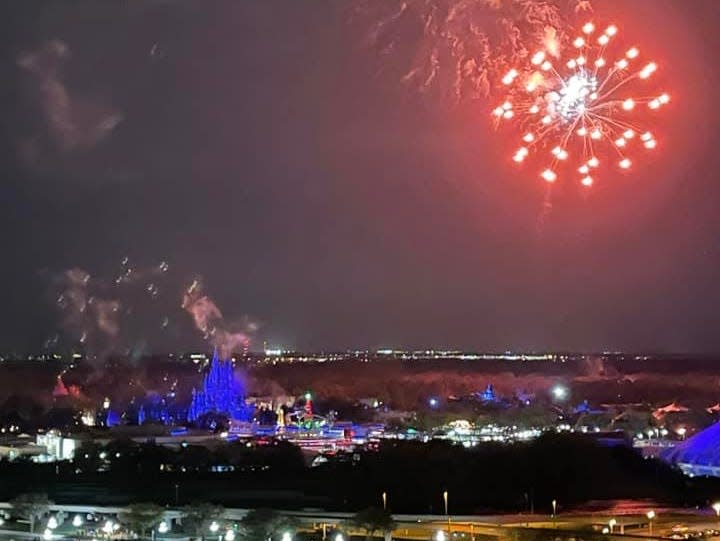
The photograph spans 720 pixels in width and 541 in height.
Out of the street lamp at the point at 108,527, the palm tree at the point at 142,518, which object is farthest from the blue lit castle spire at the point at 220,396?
the palm tree at the point at 142,518

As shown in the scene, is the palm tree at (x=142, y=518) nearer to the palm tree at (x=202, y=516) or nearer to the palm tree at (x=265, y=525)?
the palm tree at (x=202, y=516)

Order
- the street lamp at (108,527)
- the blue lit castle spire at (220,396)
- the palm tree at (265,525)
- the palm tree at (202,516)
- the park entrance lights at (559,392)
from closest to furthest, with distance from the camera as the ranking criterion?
the palm tree at (265,525) < the palm tree at (202,516) < the street lamp at (108,527) < the blue lit castle spire at (220,396) < the park entrance lights at (559,392)

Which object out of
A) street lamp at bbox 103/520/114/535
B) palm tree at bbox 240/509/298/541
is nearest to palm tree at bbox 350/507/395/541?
palm tree at bbox 240/509/298/541

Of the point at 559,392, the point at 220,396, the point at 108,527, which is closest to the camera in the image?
the point at 108,527

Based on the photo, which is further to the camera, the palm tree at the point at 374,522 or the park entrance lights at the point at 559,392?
the park entrance lights at the point at 559,392

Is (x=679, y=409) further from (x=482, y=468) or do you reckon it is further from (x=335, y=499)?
(x=335, y=499)

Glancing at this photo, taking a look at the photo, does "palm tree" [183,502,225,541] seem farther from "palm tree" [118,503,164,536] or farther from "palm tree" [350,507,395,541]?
"palm tree" [350,507,395,541]

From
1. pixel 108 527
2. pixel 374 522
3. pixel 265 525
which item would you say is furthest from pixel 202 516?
pixel 374 522

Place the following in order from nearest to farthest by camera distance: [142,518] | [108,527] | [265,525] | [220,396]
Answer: [265,525], [142,518], [108,527], [220,396]

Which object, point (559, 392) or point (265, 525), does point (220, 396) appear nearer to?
point (559, 392)
